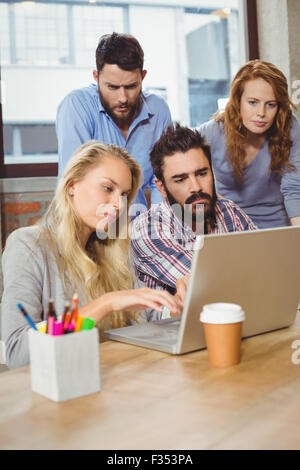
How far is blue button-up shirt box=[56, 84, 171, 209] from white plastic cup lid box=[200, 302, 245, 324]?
1468 mm

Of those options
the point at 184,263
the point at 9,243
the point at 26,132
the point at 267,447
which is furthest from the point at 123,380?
the point at 26,132

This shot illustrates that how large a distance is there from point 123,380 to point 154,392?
3.3 inches

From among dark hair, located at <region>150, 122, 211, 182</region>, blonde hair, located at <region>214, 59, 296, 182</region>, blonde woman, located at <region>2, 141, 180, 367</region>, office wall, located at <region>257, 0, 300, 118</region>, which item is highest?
office wall, located at <region>257, 0, 300, 118</region>

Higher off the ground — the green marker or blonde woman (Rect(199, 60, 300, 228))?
blonde woman (Rect(199, 60, 300, 228))

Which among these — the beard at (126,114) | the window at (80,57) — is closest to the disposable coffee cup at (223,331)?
the beard at (126,114)

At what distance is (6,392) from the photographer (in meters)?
0.92

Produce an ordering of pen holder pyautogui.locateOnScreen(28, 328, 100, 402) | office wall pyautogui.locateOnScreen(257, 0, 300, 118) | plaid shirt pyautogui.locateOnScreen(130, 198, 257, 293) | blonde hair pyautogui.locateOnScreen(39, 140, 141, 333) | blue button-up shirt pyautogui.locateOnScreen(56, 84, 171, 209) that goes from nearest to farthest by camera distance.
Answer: pen holder pyautogui.locateOnScreen(28, 328, 100, 402) < blonde hair pyautogui.locateOnScreen(39, 140, 141, 333) < plaid shirt pyautogui.locateOnScreen(130, 198, 257, 293) < blue button-up shirt pyautogui.locateOnScreen(56, 84, 171, 209) < office wall pyautogui.locateOnScreen(257, 0, 300, 118)

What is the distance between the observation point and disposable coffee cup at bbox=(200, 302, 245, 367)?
0.97 metres

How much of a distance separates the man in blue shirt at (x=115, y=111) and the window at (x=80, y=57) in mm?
368

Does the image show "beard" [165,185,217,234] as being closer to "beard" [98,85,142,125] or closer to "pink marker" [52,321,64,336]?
"beard" [98,85,142,125]

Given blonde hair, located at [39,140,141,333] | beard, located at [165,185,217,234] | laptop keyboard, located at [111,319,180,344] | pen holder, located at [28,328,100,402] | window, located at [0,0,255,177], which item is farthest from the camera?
window, located at [0,0,255,177]

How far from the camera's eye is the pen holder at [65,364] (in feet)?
2.81

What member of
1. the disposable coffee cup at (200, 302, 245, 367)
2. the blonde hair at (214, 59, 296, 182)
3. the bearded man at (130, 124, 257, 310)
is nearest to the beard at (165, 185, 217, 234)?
the bearded man at (130, 124, 257, 310)

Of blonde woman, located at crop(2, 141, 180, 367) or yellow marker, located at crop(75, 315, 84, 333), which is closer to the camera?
yellow marker, located at crop(75, 315, 84, 333)
